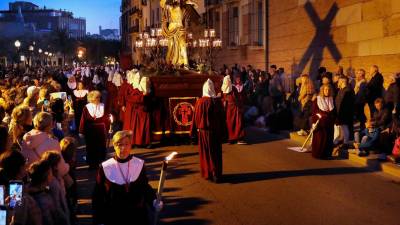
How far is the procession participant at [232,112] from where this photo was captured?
46.2ft

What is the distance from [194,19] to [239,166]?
7.79m

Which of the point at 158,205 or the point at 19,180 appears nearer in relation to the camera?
the point at 19,180

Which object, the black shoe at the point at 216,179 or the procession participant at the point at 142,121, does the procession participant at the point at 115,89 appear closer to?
the procession participant at the point at 142,121

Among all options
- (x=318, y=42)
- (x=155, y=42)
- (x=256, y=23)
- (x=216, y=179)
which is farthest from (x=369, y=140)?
(x=256, y=23)

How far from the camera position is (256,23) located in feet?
87.4

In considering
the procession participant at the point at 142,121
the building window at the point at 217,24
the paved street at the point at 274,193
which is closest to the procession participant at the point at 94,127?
the paved street at the point at 274,193

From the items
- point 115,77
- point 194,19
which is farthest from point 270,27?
point 115,77

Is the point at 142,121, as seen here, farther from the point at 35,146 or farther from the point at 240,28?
the point at 240,28

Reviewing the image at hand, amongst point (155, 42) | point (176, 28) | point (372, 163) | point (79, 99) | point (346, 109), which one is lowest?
point (372, 163)

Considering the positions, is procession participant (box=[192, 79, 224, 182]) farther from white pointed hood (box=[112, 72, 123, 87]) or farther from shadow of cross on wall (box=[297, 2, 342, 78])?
shadow of cross on wall (box=[297, 2, 342, 78])

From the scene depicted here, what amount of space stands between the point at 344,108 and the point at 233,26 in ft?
60.7

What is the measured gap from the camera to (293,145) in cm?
1390

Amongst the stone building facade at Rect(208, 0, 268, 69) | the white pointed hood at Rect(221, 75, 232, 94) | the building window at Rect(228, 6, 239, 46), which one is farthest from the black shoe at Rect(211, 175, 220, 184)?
the building window at Rect(228, 6, 239, 46)

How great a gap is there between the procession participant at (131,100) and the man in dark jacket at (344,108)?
464cm
